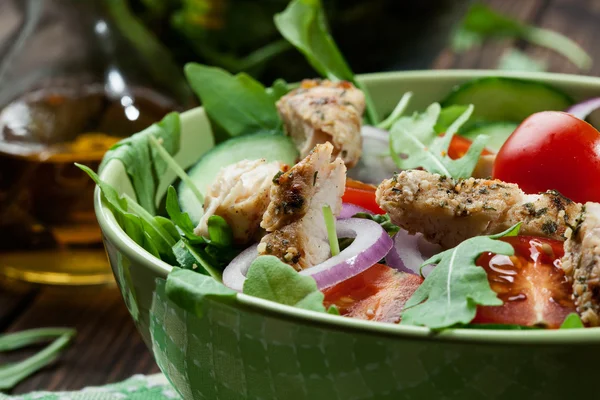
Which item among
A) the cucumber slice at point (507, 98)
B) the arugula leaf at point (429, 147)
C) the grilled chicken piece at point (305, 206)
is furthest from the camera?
the cucumber slice at point (507, 98)

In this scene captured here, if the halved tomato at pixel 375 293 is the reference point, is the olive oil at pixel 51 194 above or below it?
below

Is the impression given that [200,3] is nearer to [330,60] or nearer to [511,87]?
[330,60]

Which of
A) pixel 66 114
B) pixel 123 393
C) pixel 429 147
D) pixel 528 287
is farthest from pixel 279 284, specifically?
pixel 66 114

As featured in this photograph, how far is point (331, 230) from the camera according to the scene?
143 cm

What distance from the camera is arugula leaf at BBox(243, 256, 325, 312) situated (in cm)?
127

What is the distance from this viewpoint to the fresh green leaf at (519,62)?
395cm

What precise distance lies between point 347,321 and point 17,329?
65.3 inches

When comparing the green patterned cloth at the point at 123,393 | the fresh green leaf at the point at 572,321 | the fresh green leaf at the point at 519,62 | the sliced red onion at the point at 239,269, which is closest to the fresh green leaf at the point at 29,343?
the green patterned cloth at the point at 123,393

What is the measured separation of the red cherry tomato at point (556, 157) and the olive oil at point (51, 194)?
55.4 inches

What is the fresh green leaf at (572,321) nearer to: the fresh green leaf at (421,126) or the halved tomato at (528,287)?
the halved tomato at (528,287)

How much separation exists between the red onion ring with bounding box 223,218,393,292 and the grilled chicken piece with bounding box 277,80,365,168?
13.7 inches

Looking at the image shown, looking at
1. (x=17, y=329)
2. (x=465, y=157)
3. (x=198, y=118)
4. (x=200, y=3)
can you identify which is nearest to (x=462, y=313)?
(x=465, y=157)

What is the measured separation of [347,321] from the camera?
1117 millimetres

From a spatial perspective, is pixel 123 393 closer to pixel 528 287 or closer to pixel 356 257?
pixel 356 257
